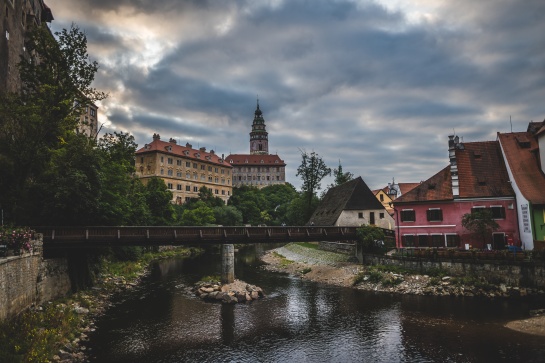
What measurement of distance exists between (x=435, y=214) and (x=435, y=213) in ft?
0.33

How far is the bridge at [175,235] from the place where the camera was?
24391 millimetres

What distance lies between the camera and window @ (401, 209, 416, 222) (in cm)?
3578

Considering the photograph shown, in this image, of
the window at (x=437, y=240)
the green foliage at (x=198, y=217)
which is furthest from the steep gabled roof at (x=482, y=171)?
the green foliage at (x=198, y=217)

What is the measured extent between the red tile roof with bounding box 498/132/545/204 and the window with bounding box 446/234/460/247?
6.78 m

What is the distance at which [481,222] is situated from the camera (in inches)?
1203

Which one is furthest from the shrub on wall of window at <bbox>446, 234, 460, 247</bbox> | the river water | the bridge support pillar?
window at <bbox>446, 234, 460, 247</bbox>

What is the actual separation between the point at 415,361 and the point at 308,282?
19.4 m

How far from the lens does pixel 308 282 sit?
34.5 meters

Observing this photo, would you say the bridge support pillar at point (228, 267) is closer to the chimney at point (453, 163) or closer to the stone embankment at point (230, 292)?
the stone embankment at point (230, 292)

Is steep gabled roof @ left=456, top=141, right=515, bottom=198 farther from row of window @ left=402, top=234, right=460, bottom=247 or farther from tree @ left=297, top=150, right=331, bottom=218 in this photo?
tree @ left=297, top=150, right=331, bottom=218

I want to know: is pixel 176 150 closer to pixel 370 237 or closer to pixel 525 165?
pixel 370 237

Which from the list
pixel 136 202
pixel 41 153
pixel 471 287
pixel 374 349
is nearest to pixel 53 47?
pixel 41 153

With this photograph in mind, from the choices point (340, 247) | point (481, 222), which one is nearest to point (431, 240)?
point (481, 222)

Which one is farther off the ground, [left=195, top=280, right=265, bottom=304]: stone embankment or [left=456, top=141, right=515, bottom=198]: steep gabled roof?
[left=456, top=141, right=515, bottom=198]: steep gabled roof
